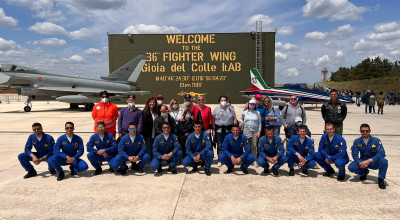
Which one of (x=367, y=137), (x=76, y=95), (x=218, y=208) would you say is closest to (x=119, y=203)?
(x=218, y=208)

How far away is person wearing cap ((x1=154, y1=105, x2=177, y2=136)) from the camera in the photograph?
18.0 ft

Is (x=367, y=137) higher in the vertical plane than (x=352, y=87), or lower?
lower

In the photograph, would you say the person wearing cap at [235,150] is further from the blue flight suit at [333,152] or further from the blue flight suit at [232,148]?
the blue flight suit at [333,152]

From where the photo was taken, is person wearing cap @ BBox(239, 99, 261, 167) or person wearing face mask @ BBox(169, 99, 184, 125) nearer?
person wearing cap @ BBox(239, 99, 261, 167)

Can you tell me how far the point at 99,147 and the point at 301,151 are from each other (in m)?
4.27

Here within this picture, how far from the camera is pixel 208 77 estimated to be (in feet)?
99.8

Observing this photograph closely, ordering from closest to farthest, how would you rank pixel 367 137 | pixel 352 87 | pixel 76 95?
pixel 367 137 < pixel 76 95 < pixel 352 87

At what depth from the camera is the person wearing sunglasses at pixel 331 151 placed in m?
4.72

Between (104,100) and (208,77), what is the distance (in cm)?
2500

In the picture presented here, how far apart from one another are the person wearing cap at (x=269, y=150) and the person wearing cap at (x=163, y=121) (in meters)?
1.96

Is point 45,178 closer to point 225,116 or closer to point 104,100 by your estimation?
point 104,100

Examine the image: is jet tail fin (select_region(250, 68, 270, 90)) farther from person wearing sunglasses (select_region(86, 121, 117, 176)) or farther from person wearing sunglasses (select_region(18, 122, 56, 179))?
person wearing sunglasses (select_region(18, 122, 56, 179))

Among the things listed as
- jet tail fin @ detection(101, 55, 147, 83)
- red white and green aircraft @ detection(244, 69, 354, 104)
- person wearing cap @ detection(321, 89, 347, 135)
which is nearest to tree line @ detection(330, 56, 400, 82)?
red white and green aircraft @ detection(244, 69, 354, 104)

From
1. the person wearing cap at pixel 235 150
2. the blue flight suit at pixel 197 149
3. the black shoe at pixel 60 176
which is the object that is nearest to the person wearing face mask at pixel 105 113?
the black shoe at pixel 60 176
